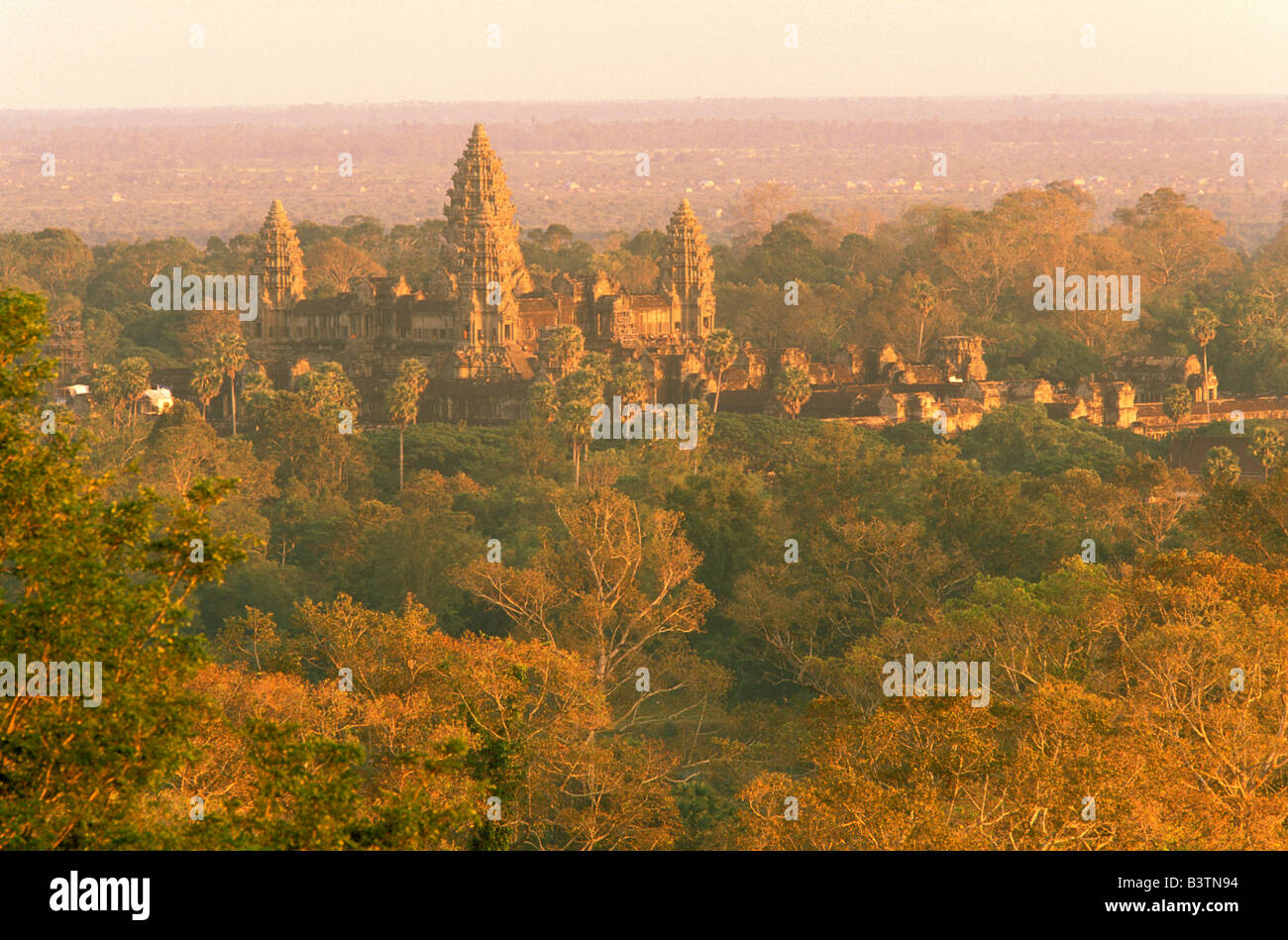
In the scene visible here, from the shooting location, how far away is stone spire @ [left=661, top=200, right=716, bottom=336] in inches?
3718

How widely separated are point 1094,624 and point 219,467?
1391 inches

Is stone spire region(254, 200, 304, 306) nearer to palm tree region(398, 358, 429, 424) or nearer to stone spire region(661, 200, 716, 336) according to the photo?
palm tree region(398, 358, 429, 424)

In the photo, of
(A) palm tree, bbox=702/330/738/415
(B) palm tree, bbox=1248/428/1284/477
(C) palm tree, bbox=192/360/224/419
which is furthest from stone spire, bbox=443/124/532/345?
(B) palm tree, bbox=1248/428/1284/477

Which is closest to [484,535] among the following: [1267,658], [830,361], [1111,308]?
[1267,658]

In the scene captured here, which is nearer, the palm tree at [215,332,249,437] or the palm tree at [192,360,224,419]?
the palm tree at [192,360,224,419]

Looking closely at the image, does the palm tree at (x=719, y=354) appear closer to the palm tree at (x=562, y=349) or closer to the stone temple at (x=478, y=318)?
the stone temple at (x=478, y=318)

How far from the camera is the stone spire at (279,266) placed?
90750mm

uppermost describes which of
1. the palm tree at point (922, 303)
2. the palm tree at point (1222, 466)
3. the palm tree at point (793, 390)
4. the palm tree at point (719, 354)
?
the palm tree at point (922, 303)

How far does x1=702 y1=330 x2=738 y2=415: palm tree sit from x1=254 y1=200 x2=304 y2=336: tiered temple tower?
73.7 feet

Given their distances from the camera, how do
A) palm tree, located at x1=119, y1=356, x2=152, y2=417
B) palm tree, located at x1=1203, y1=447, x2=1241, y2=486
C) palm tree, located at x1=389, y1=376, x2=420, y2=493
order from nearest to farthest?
1. palm tree, located at x1=1203, y1=447, x2=1241, y2=486
2. palm tree, located at x1=389, y1=376, x2=420, y2=493
3. palm tree, located at x1=119, y1=356, x2=152, y2=417

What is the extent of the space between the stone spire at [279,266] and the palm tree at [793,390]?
89.7 feet

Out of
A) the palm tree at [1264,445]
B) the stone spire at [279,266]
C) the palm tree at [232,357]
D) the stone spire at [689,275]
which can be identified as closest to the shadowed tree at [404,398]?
the palm tree at [232,357]

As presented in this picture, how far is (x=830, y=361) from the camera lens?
272 feet
